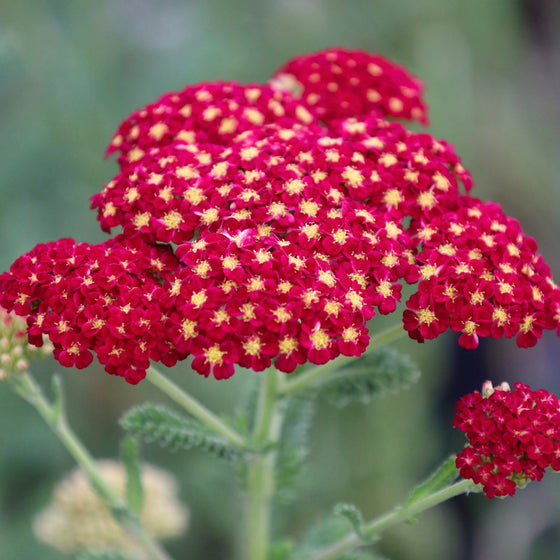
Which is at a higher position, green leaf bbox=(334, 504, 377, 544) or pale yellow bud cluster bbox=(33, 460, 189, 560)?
pale yellow bud cluster bbox=(33, 460, 189, 560)

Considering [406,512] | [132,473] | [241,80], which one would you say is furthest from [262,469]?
[241,80]

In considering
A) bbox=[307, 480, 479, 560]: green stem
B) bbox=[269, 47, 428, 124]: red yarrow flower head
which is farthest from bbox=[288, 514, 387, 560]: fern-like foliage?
bbox=[269, 47, 428, 124]: red yarrow flower head

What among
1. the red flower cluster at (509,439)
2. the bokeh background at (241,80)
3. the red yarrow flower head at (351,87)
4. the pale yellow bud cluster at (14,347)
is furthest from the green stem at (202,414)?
the bokeh background at (241,80)

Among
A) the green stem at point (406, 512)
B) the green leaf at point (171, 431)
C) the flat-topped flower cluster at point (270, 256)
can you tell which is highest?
the flat-topped flower cluster at point (270, 256)

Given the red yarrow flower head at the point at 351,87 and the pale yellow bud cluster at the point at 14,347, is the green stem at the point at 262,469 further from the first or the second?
the red yarrow flower head at the point at 351,87

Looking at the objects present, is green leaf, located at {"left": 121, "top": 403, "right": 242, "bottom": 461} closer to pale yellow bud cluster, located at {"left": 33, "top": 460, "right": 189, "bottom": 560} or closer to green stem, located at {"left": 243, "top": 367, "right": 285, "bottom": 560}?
green stem, located at {"left": 243, "top": 367, "right": 285, "bottom": 560}

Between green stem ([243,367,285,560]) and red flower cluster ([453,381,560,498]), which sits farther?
green stem ([243,367,285,560])

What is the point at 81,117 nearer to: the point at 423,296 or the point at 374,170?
the point at 374,170

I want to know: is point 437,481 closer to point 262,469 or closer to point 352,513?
point 352,513
